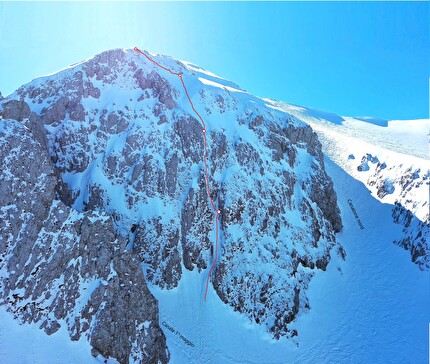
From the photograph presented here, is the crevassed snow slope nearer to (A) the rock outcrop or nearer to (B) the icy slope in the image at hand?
(B) the icy slope

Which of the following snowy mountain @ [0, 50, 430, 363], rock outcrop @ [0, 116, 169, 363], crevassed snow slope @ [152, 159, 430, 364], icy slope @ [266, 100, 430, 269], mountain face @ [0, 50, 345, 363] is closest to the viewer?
rock outcrop @ [0, 116, 169, 363]

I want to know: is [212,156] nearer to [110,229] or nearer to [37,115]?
[110,229]

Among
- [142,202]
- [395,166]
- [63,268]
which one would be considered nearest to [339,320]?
[142,202]

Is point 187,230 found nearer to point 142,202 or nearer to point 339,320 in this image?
point 142,202

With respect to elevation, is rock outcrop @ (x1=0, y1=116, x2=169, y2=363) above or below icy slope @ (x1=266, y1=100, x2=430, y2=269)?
below

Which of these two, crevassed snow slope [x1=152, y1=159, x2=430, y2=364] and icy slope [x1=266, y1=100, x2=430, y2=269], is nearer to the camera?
crevassed snow slope [x1=152, y1=159, x2=430, y2=364]

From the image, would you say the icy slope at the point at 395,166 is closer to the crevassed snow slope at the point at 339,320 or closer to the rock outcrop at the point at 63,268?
the crevassed snow slope at the point at 339,320

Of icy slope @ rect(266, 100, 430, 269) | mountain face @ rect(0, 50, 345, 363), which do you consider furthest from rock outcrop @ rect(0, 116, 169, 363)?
icy slope @ rect(266, 100, 430, 269)
